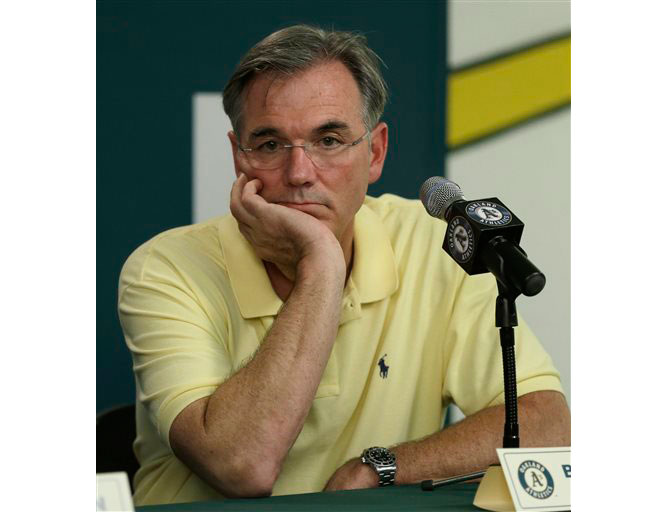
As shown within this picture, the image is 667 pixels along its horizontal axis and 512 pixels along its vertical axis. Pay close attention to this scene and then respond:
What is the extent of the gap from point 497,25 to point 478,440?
136 cm

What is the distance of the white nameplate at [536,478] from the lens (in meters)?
1.21

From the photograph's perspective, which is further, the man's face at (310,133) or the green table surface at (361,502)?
the man's face at (310,133)

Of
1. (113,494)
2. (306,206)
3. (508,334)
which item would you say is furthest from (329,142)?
(113,494)

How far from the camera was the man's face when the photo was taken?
6.24ft

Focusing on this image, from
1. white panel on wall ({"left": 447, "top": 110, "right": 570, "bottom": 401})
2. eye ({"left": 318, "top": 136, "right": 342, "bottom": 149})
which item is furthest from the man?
white panel on wall ({"left": 447, "top": 110, "right": 570, "bottom": 401})

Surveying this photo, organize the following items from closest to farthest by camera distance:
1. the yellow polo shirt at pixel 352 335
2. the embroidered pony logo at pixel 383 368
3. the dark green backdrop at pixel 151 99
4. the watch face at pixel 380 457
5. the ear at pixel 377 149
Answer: the watch face at pixel 380 457 → the yellow polo shirt at pixel 352 335 → the embroidered pony logo at pixel 383 368 → the ear at pixel 377 149 → the dark green backdrop at pixel 151 99

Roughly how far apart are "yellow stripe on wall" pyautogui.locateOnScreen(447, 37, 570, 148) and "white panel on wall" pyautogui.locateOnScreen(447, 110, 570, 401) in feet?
0.16

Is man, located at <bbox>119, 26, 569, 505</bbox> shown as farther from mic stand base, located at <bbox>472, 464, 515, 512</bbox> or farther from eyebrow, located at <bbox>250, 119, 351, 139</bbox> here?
mic stand base, located at <bbox>472, 464, 515, 512</bbox>

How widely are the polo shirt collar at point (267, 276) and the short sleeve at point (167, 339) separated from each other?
0.34 ft

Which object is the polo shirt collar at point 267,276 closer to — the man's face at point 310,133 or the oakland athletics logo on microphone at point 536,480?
the man's face at point 310,133

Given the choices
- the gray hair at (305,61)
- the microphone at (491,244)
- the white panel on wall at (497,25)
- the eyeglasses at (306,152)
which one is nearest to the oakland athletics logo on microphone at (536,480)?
the microphone at (491,244)
